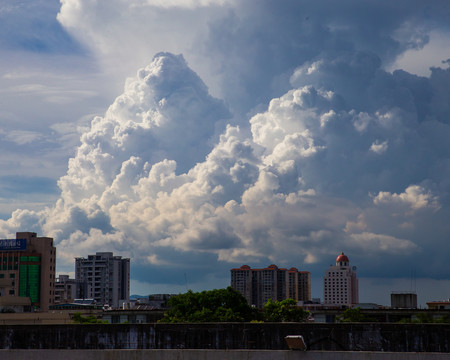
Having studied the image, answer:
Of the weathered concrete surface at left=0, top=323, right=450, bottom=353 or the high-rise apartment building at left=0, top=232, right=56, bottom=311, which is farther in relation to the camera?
the high-rise apartment building at left=0, top=232, right=56, bottom=311

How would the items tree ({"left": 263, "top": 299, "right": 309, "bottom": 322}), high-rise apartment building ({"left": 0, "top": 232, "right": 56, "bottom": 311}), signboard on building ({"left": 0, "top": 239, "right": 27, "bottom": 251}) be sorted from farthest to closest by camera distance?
1. signboard on building ({"left": 0, "top": 239, "right": 27, "bottom": 251})
2. high-rise apartment building ({"left": 0, "top": 232, "right": 56, "bottom": 311})
3. tree ({"left": 263, "top": 299, "right": 309, "bottom": 322})

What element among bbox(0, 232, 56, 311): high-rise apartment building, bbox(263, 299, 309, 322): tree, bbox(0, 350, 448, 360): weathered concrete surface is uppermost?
bbox(0, 232, 56, 311): high-rise apartment building

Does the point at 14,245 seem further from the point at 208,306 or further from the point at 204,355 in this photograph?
the point at 204,355

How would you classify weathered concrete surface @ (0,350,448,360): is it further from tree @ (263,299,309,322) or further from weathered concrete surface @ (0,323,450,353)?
tree @ (263,299,309,322)

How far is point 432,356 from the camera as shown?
23.7 meters

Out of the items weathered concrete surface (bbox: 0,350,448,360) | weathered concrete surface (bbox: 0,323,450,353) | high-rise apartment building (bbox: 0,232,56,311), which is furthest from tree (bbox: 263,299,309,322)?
high-rise apartment building (bbox: 0,232,56,311)

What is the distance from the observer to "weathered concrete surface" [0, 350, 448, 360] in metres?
24.0

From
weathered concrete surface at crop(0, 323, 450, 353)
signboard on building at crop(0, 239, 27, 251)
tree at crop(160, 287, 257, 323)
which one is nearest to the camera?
weathered concrete surface at crop(0, 323, 450, 353)

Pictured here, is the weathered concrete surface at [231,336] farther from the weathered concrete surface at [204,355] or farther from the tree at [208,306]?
the tree at [208,306]

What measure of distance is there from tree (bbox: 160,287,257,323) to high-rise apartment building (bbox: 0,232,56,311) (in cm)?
7920

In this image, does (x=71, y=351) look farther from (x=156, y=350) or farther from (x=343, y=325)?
(x=343, y=325)

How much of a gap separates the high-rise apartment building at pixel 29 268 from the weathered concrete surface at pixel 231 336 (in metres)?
131

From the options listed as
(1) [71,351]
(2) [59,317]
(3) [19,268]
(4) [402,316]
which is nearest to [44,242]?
(3) [19,268]

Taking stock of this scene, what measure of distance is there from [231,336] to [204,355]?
2064 millimetres
